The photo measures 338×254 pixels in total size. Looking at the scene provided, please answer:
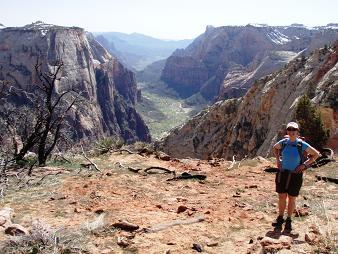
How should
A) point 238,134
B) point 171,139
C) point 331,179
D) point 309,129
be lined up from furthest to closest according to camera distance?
point 171,139, point 238,134, point 309,129, point 331,179

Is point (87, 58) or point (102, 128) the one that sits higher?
point (87, 58)

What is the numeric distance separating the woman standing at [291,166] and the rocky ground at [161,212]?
1.50 ft

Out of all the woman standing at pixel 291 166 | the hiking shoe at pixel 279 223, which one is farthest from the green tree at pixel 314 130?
the hiking shoe at pixel 279 223

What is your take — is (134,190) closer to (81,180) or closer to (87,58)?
(81,180)

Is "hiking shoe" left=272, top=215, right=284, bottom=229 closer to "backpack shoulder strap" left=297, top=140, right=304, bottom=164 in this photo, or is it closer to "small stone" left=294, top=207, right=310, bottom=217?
"small stone" left=294, top=207, right=310, bottom=217

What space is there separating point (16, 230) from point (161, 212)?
9.17ft

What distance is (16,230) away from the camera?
24.0ft

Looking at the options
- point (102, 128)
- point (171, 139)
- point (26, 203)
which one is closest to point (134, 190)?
point (26, 203)

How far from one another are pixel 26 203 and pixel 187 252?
4.22 m

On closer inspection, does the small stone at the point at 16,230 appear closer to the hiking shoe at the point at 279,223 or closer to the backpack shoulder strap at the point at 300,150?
the hiking shoe at the point at 279,223

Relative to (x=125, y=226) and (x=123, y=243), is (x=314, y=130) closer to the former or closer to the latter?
(x=125, y=226)

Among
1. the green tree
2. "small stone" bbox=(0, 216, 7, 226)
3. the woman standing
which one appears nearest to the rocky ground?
"small stone" bbox=(0, 216, 7, 226)

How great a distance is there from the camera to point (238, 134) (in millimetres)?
39875

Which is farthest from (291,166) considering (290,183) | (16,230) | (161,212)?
(16,230)
